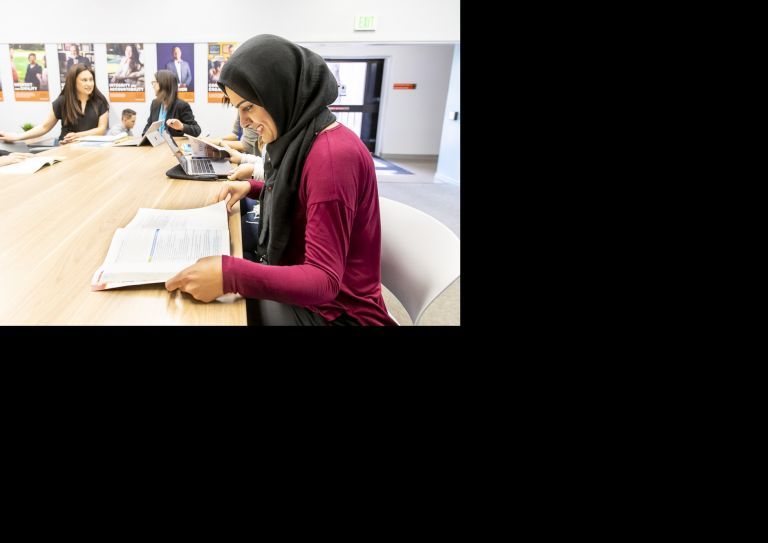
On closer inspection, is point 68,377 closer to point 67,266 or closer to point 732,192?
point 732,192

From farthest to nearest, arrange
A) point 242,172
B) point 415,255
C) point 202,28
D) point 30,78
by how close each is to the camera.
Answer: point 242,172 → point 415,255 → point 202,28 → point 30,78

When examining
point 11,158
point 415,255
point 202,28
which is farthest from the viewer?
point 11,158

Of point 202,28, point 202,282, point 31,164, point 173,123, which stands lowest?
point 202,282

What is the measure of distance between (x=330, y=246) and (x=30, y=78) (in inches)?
15.3

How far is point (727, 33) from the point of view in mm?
147

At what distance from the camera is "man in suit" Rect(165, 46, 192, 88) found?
2.02ft

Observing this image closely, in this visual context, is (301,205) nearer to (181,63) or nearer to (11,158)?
(181,63)

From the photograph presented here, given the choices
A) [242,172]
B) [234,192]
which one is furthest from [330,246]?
[242,172]

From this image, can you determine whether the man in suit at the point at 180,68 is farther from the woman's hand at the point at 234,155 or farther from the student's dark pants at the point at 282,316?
the woman's hand at the point at 234,155

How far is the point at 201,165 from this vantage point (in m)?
1.22

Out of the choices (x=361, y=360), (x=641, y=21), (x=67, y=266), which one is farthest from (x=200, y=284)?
(x=641, y=21)

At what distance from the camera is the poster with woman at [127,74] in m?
0.53

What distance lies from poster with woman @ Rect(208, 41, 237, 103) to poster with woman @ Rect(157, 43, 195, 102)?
0.03 m

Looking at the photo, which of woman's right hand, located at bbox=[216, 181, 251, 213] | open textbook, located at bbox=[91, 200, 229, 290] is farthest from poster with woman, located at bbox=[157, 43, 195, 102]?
woman's right hand, located at bbox=[216, 181, 251, 213]
